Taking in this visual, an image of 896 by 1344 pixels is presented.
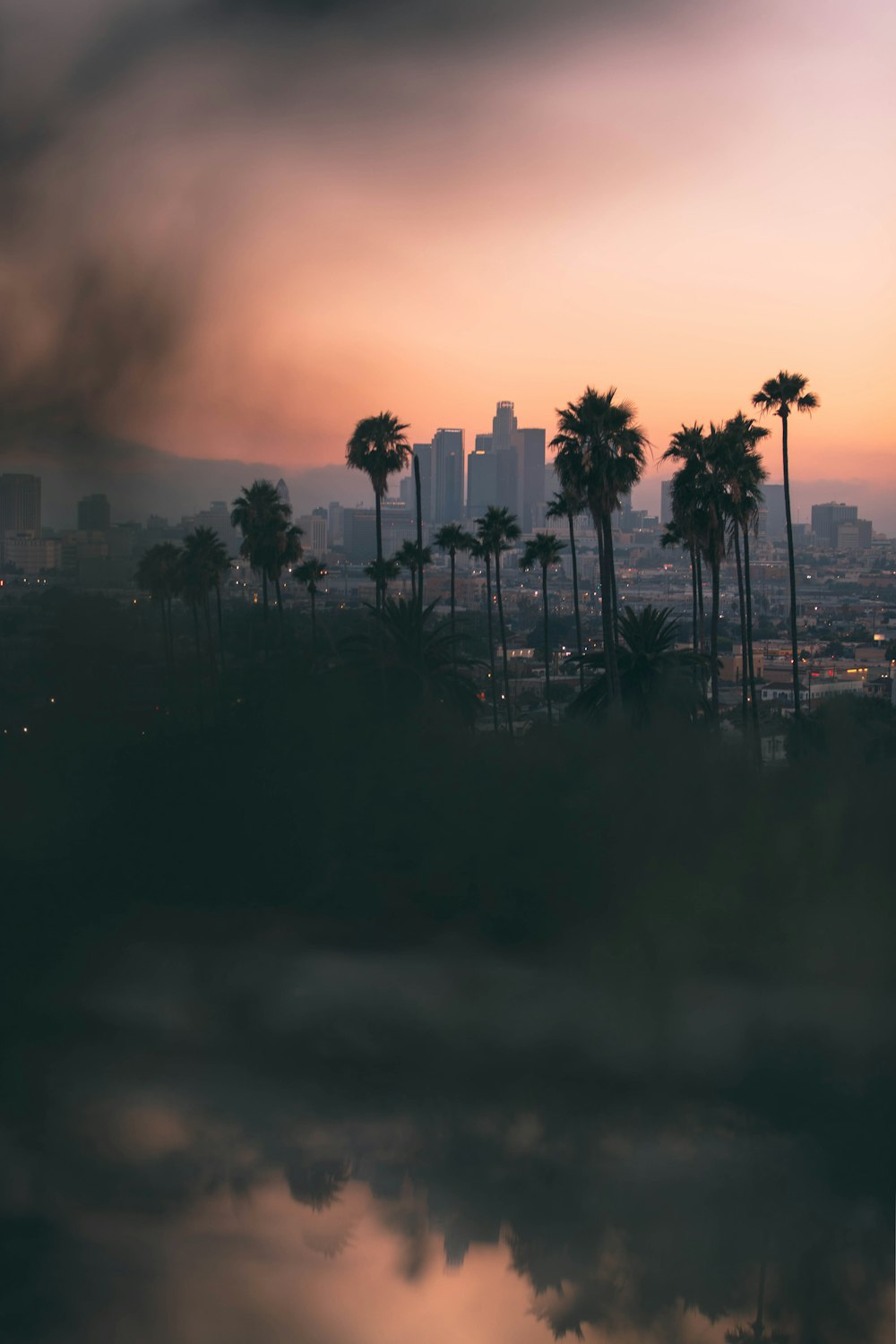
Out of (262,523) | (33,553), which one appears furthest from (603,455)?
(33,553)

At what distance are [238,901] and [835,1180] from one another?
11.3m

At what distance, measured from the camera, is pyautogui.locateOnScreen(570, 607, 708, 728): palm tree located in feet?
102

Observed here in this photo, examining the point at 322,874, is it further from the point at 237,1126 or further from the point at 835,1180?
the point at 835,1180

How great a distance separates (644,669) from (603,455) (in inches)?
223

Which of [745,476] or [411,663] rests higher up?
[745,476]

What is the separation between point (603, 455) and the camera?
30453 millimetres

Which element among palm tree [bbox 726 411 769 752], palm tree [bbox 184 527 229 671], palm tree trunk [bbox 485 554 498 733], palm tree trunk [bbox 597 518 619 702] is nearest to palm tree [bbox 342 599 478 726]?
palm tree trunk [bbox 485 554 498 733]

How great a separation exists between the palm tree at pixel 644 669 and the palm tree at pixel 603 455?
862mm

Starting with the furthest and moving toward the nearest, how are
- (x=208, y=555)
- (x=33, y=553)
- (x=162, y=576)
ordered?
(x=33, y=553)
(x=162, y=576)
(x=208, y=555)

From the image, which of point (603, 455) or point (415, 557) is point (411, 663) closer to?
point (603, 455)

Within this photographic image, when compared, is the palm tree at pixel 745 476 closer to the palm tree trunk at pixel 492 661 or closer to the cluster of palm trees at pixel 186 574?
the palm tree trunk at pixel 492 661

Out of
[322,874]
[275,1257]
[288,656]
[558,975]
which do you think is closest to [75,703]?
[288,656]

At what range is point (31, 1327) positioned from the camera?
498 inches

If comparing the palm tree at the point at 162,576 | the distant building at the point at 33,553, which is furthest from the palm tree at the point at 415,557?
the distant building at the point at 33,553
